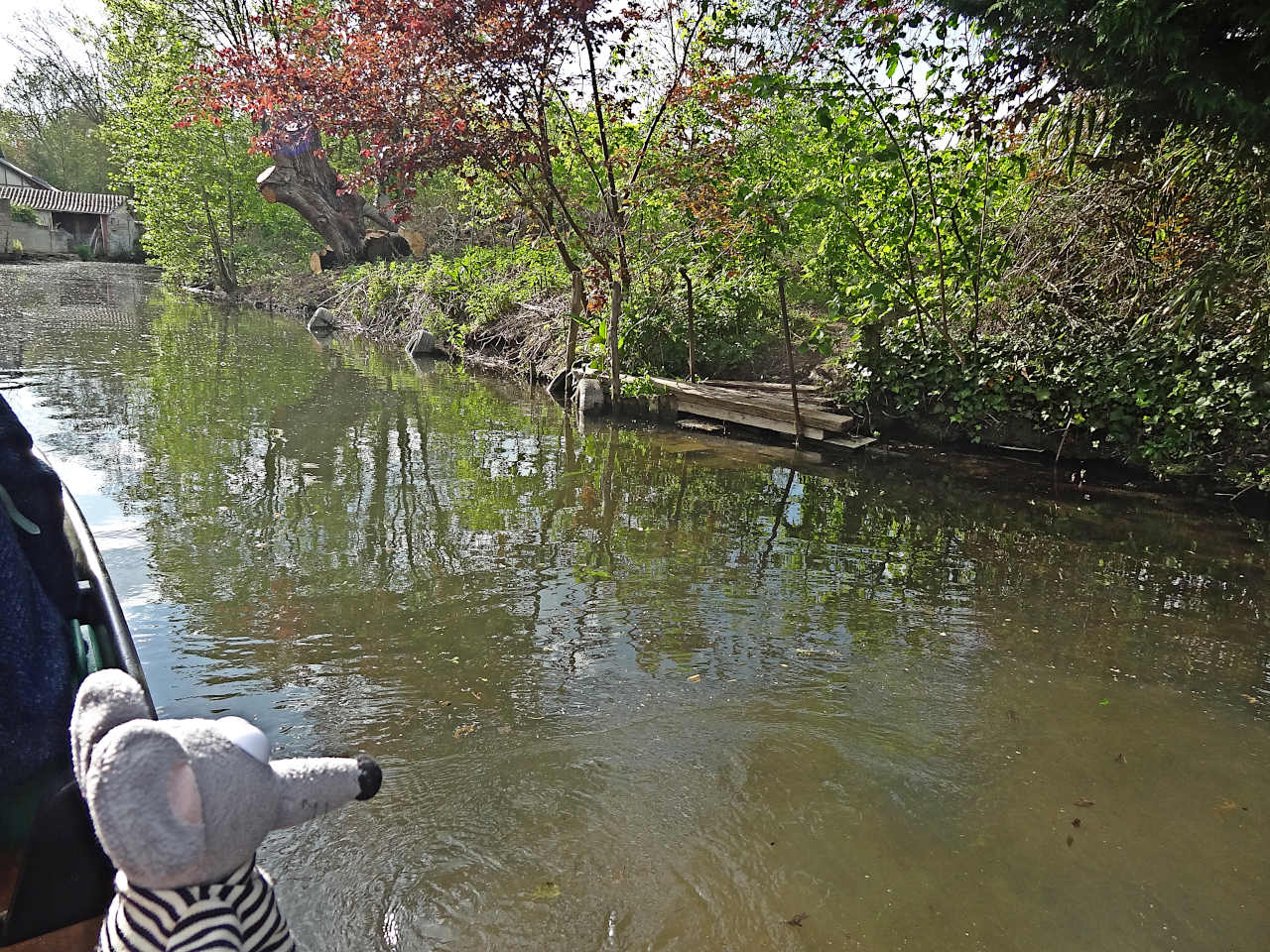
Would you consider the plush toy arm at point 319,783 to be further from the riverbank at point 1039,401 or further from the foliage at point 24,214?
the foliage at point 24,214

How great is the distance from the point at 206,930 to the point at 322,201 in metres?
27.0

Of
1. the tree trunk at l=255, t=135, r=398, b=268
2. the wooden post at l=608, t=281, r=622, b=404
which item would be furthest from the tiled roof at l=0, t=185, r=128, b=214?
the wooden post at l=608, t=281, r=622, b=404

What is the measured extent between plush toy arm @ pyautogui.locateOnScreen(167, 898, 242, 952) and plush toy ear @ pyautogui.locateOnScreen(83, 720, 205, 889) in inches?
4.2

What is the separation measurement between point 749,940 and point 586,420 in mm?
8992

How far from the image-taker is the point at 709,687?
3.99m

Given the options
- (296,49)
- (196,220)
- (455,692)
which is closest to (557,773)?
(455,692)

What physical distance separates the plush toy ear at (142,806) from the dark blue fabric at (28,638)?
2.45 ft

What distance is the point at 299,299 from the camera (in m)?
26.0

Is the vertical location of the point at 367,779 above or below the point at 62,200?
below

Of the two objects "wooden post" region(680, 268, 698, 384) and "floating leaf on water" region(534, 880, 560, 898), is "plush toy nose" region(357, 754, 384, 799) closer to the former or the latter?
"floating leaf on water" region(534, 880, 560, 898)

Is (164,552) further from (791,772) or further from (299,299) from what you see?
(299,299)

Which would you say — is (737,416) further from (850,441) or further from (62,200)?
(62,200)

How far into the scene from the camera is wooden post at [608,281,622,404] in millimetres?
10797

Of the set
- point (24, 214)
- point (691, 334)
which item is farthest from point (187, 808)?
point (24, 214)
